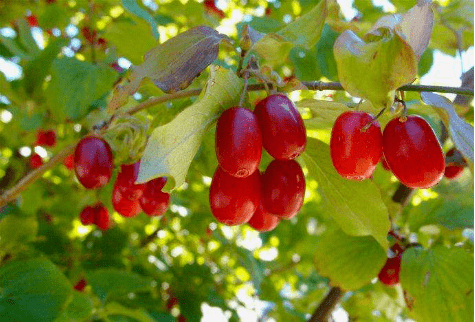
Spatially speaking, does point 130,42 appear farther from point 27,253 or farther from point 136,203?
point 27,253

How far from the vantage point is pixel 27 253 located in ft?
6.48

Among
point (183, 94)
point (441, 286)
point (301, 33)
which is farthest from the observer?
point (441, 286)

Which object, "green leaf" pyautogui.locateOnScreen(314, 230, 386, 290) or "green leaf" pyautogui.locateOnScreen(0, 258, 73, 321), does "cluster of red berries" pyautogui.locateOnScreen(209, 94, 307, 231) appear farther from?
"green leaf" pyautogui.locateOnScreen(314, 230, 386, 290)

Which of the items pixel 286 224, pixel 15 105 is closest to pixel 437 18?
pixel 286 224

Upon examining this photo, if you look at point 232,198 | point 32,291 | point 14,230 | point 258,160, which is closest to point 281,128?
point 258,160

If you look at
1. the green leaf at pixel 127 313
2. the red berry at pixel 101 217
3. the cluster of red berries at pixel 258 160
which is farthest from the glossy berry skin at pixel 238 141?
the red berry at pixel 101 217

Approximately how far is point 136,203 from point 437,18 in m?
1.41

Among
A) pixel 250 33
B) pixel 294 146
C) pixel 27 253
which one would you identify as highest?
pixel 250 33

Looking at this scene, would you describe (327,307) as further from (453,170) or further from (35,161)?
(35,161)

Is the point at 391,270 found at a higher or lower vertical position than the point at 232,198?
lower

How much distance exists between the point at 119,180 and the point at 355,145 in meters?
→ 0.72

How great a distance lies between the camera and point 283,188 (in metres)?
1.11

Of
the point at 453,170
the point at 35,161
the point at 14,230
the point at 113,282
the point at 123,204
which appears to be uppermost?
the point at 123,204

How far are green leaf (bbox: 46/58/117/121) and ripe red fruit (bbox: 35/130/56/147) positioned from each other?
73cm
